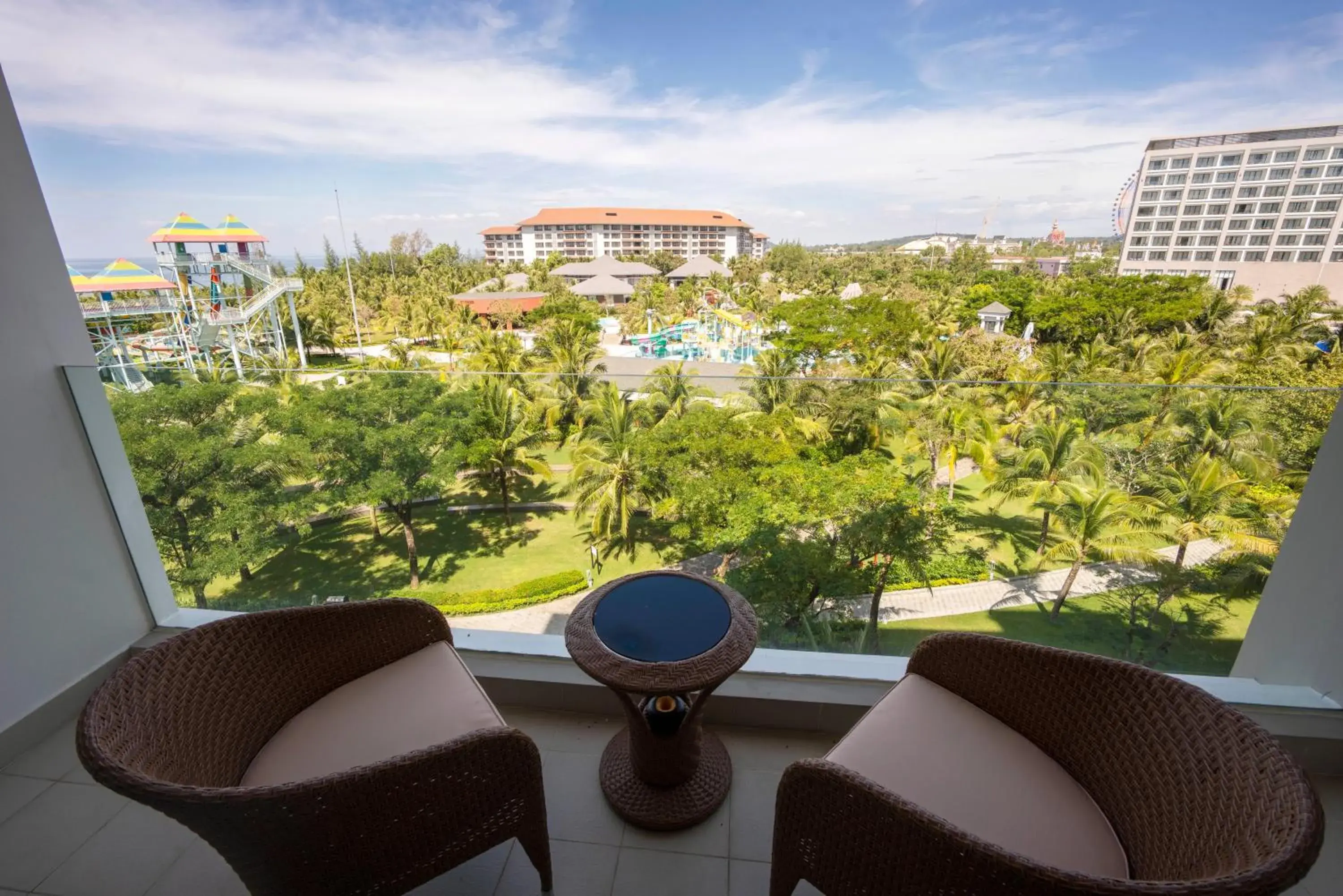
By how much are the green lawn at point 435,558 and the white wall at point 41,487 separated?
1.29 ft

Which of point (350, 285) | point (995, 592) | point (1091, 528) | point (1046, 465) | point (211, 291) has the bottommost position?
point (995, 592)

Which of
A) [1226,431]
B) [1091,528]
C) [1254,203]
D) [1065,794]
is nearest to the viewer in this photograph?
[1065,794]

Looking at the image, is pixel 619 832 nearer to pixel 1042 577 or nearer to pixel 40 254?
pixel 40 254

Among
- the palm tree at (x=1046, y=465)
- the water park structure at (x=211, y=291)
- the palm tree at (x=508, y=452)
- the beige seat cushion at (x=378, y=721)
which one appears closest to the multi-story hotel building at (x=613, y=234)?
the water park structure at (x=211, y=291)

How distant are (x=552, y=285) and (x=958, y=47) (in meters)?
35.2

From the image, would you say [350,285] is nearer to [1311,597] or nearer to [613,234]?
[1311,597]

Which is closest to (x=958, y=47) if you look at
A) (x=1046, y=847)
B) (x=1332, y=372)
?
(x=1046, y=847)

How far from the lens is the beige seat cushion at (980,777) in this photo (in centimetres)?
97

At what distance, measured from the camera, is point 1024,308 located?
26922 millimetres

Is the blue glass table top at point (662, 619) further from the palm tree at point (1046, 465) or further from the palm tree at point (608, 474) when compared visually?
the palm tree at point (608, 474)

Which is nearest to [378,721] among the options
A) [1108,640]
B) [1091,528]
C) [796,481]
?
[1108,640]

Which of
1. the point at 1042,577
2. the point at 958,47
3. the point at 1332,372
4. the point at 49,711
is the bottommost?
the point at 1042,577

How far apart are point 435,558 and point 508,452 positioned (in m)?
2.38

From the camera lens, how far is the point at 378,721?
1.21 m
